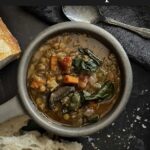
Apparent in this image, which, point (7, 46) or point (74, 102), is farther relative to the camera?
point (7, 46)

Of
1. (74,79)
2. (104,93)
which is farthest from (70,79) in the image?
(104,93)

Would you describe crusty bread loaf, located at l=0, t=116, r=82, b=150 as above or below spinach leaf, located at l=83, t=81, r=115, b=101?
below

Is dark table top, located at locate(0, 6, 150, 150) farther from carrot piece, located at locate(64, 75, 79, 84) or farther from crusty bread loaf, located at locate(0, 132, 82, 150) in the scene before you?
carrot piece, located at locate(64, 75, 79, 84)

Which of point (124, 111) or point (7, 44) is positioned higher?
point (7, 44)

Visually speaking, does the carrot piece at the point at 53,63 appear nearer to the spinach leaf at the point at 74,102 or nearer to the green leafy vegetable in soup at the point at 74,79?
the green leafy vegetable in soup at the point at 74,79

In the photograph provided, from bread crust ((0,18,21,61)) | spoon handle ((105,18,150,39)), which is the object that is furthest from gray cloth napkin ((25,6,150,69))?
bread crust ((0,18,21,61))

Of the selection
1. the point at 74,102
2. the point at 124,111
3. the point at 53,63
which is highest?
the point at 53,63

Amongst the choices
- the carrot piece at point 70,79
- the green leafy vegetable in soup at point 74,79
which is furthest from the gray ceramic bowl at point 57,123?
the carrot piece at point 70,79

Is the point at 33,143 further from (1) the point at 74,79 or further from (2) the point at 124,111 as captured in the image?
(2) the point at 124,111
